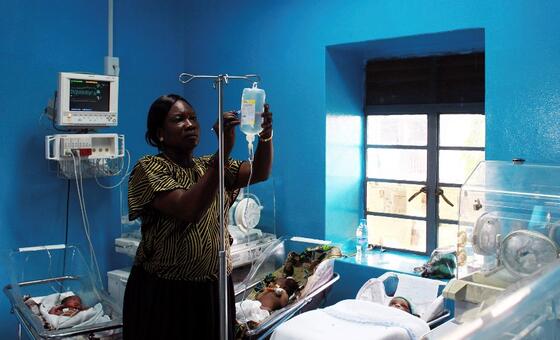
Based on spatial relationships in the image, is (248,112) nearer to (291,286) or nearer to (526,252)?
(526,252)

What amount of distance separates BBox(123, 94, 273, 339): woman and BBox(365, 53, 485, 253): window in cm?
158

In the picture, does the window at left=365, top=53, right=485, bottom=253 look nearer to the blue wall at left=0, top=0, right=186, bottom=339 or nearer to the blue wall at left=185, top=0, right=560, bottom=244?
the blue wall at left=185, top=0, right=560, bottom=244

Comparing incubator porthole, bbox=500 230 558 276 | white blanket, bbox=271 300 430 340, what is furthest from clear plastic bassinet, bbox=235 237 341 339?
incubator porthole, bbox=500 230 558 276

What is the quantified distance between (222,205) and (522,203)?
1.24 meters

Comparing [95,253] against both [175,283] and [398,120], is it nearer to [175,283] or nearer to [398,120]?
[175,283]

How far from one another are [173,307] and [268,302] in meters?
0.82

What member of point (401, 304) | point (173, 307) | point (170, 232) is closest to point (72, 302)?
point (173, 307)

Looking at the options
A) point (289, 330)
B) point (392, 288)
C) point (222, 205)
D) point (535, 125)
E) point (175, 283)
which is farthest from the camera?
point (392, 288)

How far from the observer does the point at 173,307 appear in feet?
6.25

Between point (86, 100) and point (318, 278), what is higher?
point (86, 100)

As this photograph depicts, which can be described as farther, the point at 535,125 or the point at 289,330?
the point at 535,125

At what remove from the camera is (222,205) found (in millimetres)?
1641

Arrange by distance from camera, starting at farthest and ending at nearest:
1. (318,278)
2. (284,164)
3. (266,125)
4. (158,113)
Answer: (284,164), (318,278), (158,113), (266,125)

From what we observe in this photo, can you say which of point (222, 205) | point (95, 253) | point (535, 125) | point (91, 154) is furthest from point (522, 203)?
point (95, 253)
